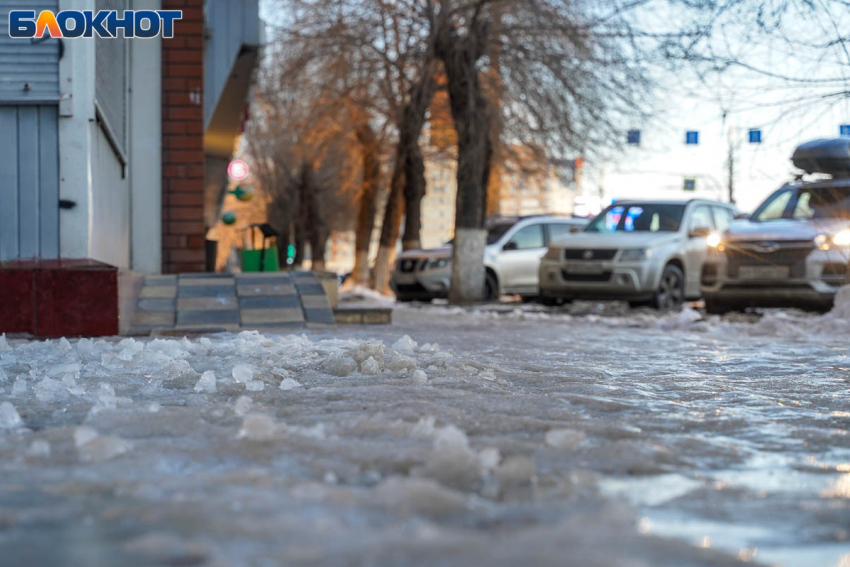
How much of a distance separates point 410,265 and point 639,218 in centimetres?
453

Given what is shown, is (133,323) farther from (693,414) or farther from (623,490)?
(623,490)

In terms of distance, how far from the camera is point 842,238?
34.7 feet

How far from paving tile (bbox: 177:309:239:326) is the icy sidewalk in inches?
125

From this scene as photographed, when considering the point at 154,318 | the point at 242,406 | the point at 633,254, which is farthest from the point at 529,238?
the point at 242,406

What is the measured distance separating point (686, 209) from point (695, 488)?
12.1 meters

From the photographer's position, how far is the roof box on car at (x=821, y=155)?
10.7 meters

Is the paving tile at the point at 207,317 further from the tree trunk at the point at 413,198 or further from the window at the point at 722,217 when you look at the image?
the tree trunk at the point at 413,198

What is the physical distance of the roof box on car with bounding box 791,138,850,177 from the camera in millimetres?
10703

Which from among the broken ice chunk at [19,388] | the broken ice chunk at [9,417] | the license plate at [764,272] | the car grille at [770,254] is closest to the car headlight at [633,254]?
the car grille at [770,254]

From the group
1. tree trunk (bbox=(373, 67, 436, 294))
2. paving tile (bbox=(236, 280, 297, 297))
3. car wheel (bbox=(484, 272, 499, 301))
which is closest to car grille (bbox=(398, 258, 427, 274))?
car wheel (bbox=(484, 272, 499, 301))

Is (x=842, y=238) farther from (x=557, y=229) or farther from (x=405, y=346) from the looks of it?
(x=557, y=229)

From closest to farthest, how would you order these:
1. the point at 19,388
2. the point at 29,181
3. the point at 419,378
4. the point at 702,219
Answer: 1. the point at 19,388
2. the point at 419,378
3. the point at 29,181
4. the point at 702,219

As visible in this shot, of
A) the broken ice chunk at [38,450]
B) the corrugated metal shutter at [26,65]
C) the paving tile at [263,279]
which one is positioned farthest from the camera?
the paving tile at [263,279]

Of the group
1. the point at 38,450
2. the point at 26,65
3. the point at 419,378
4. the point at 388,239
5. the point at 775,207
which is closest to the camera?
the point at 38,450
